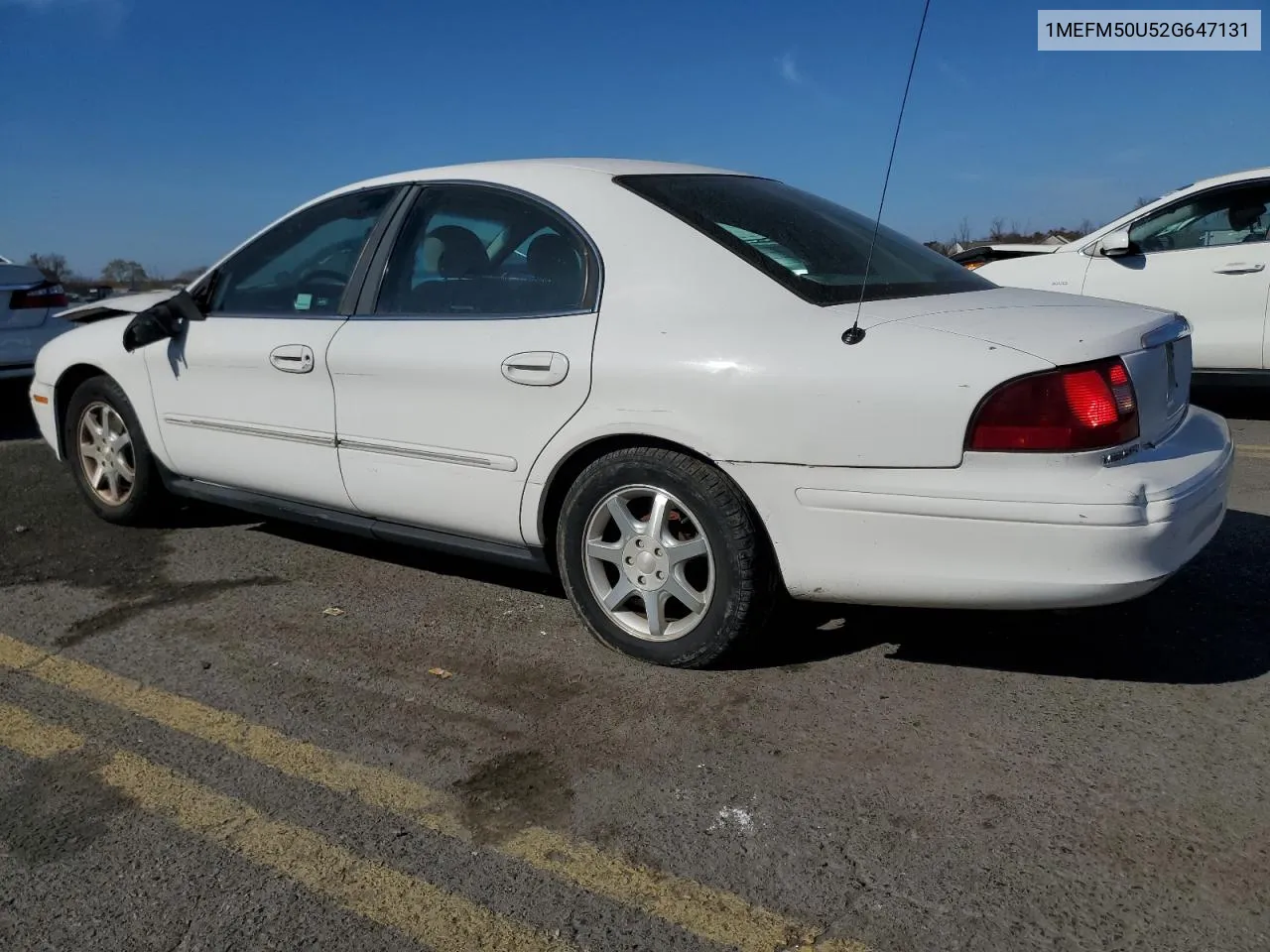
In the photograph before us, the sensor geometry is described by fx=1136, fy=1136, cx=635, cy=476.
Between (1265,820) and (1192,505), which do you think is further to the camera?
(1192,505)

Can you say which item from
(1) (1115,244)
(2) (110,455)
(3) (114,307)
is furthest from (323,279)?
(1) (1115,244)

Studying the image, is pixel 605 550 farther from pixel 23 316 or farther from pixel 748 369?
pixel 23 316

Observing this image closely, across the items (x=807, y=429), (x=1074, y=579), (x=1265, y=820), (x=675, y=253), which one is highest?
(x=675, y=253)

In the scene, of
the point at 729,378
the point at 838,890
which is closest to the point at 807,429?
the point at 729,378

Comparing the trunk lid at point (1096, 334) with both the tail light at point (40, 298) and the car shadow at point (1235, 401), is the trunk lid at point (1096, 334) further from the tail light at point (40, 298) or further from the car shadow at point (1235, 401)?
the tail light at point (40, 298)

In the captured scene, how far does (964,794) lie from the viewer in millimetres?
2627

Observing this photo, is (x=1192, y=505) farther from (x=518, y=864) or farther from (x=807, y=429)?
(x=518, y=864)

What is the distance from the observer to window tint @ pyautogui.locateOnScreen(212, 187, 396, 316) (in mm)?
4188

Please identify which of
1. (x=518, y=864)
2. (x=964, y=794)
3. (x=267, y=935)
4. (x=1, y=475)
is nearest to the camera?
(x=267, y=935)

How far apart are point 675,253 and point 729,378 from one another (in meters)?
0.50

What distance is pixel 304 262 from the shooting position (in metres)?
4.37

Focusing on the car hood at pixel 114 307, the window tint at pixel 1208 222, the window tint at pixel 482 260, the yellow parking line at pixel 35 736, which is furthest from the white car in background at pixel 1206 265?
the yellow parking line at pixel 35 736

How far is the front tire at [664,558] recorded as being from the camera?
10.4 feet

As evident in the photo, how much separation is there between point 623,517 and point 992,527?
3.52ft
